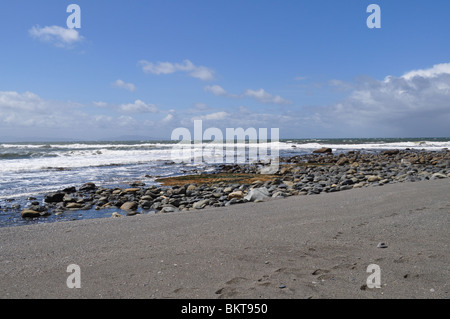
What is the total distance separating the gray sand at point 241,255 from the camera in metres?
3.04

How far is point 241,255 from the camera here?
12.8ft

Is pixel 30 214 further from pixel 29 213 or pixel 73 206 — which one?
pixel 73 206

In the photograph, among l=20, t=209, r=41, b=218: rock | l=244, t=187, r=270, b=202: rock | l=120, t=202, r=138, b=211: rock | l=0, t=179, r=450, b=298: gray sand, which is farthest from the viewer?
l=120, t=202, r=138, b=211: rock

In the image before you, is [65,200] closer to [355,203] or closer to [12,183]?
[12,183]

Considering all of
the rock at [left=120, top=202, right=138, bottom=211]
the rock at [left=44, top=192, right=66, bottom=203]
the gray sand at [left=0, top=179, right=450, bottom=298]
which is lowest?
the rock at [left=120, top=202, right=138, bottom=211]

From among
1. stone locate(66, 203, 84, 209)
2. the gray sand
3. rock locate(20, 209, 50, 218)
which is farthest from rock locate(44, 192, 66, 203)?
the gray sand

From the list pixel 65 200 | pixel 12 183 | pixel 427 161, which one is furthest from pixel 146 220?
pixel 427 161

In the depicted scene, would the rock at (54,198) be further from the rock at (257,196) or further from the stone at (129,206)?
the rock at (257,196)

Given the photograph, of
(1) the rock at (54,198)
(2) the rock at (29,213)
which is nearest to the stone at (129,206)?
(2) the rock at (29,213)

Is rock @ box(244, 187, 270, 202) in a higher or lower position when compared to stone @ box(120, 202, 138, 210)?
higher

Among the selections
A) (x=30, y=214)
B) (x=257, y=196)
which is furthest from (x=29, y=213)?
(x=257, y=196)

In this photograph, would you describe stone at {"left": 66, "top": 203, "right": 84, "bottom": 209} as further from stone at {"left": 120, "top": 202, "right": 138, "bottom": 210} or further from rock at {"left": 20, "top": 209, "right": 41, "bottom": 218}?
stone at {"left": 120, "top": 202, "right": 138, "bottom": 210}

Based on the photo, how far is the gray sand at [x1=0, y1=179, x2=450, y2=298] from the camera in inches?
120
